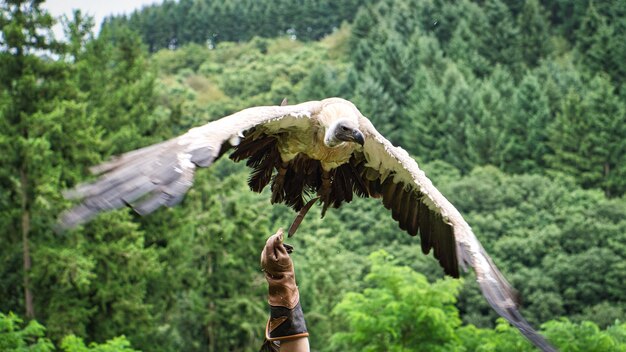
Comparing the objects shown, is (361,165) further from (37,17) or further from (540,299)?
(540,299)

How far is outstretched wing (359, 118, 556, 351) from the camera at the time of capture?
617 centimetres

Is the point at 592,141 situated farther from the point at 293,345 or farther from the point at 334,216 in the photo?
the point at 293,345

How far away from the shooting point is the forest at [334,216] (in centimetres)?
2344

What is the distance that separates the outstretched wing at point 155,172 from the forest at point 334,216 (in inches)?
466

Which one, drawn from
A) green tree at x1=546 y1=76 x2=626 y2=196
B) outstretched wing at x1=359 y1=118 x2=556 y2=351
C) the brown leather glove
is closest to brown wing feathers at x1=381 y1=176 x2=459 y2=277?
outstretched wing at x1=359 y1=118 x2=556 y2=351

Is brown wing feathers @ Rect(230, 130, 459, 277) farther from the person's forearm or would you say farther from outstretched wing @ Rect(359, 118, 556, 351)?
the person's forearm

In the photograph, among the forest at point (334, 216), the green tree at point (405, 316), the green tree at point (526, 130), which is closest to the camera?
the green tree at point (405, 316)

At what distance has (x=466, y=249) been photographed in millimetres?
6289

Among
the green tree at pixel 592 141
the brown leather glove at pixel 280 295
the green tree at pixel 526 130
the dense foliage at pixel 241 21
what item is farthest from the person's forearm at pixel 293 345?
the dense foliage at pixel 241 21

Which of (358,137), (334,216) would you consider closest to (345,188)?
(358,137)

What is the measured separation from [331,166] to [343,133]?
63cm

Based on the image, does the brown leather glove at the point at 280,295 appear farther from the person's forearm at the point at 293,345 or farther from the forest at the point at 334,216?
the forest at the point at 334,216

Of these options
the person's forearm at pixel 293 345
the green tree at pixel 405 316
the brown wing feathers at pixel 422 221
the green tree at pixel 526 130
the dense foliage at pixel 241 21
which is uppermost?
the brown wing feathers at pixel 422 221

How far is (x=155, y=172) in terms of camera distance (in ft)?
16.9
